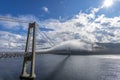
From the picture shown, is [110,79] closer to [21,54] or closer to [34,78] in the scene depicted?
[34,78]

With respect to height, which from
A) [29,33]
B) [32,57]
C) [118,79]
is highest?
[29,33]

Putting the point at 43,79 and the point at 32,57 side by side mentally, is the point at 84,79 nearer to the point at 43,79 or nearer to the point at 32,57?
the point at 43,79

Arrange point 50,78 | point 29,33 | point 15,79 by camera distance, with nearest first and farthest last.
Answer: point 15,79 → point 50,78 → point 29,33

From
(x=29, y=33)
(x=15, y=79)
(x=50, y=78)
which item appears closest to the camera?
(x=15, y=79)

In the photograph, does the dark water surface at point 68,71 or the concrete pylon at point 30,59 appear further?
the dark water surface at point 68,71

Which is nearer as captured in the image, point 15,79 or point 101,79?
point 15,79

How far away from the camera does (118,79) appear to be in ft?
201

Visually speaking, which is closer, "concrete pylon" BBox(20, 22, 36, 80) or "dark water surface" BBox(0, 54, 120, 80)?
"concrete pylon" BBox(20, 22, 36, 80)

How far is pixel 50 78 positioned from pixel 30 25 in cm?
1774

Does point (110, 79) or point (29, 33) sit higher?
point (29, 33)

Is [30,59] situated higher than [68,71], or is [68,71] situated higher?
[30,59]

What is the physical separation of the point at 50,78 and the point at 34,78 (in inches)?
181

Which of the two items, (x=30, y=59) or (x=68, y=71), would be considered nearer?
(x=30, y=59)

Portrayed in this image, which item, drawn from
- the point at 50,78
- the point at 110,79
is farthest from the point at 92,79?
the point at 50,78
